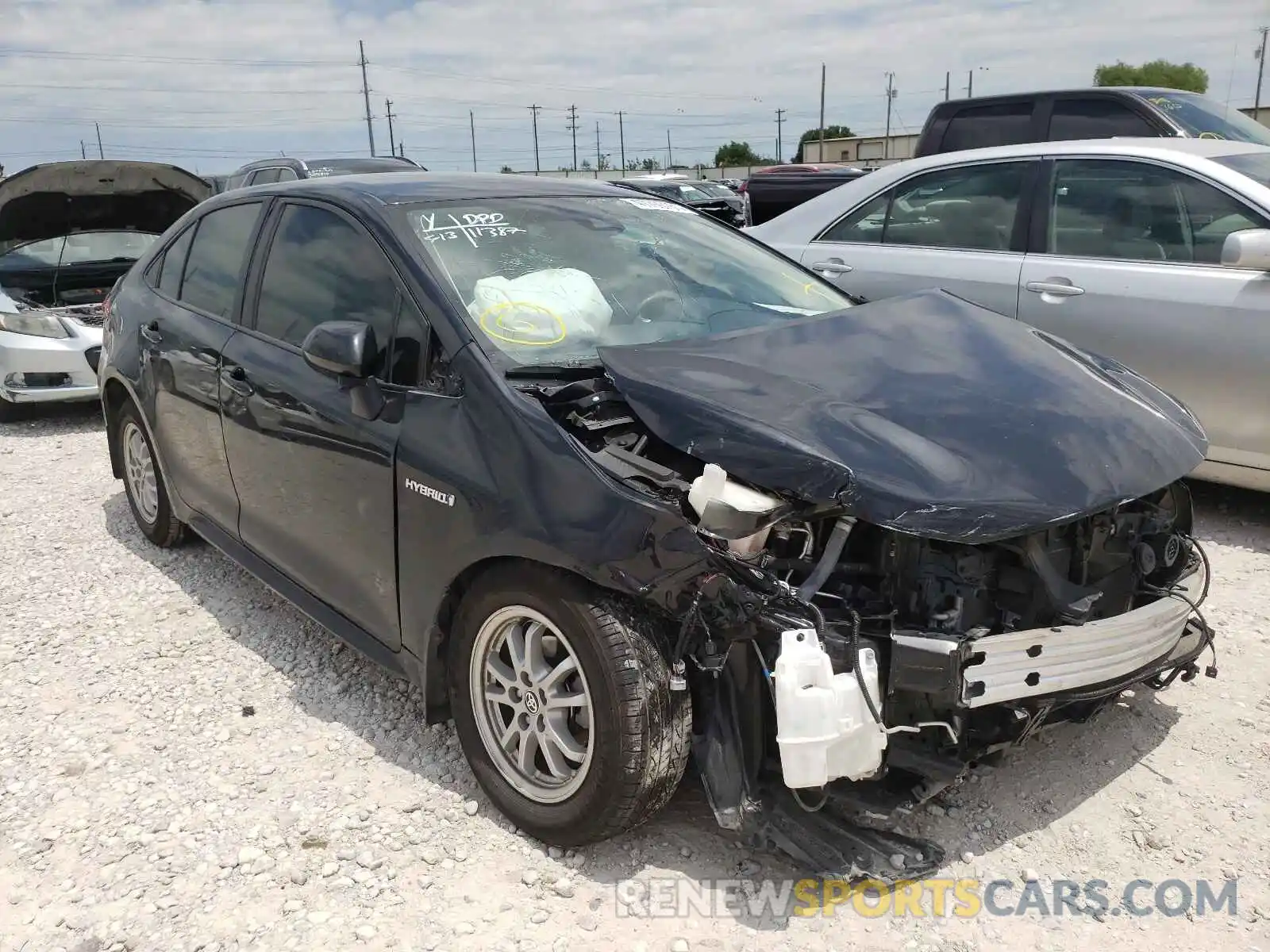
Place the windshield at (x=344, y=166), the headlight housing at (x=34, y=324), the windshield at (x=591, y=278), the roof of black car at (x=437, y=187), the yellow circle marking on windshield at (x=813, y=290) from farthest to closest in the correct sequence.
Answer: the windshield at (x=344, y=166), the headlight housing at (x=34, y=324), the yellow circle marking on windshield at (x=813, y=290), the roof of black car at (x=437, y=187), the windshield at (x=591, y=278)

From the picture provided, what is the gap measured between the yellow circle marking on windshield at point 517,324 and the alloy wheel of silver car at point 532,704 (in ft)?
2.54

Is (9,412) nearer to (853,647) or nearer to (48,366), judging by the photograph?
(48,366)

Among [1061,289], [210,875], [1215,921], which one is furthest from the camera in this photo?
[1061,289]

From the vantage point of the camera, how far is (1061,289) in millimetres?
4879

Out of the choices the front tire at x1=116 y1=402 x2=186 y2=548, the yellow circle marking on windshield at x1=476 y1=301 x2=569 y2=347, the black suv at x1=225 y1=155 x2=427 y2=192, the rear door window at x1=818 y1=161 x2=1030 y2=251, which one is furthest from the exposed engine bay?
the black suv at x1=225 y1=155 x2=427 y2=192

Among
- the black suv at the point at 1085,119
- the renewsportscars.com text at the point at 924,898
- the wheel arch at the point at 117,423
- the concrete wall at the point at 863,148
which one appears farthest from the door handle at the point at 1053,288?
the concrete wall at the point at 863,148

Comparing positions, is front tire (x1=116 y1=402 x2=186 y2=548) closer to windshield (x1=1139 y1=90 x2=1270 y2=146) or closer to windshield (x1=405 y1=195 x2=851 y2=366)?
windshield (x1=405 y1=195 x2=851 y2=366)

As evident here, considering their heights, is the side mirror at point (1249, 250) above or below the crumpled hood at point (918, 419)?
above

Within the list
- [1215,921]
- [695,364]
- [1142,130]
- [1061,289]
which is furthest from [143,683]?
[1142,130]

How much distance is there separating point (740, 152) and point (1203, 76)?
3403 cm

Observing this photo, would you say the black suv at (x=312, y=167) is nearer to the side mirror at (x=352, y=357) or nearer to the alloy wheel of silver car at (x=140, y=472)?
the alloy wheel of silver car at (x=140, y=472)

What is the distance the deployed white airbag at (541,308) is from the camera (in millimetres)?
2879

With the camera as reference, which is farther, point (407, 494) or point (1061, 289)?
point (1061, 289)

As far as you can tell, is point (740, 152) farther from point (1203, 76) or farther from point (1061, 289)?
point (1061, 289)
